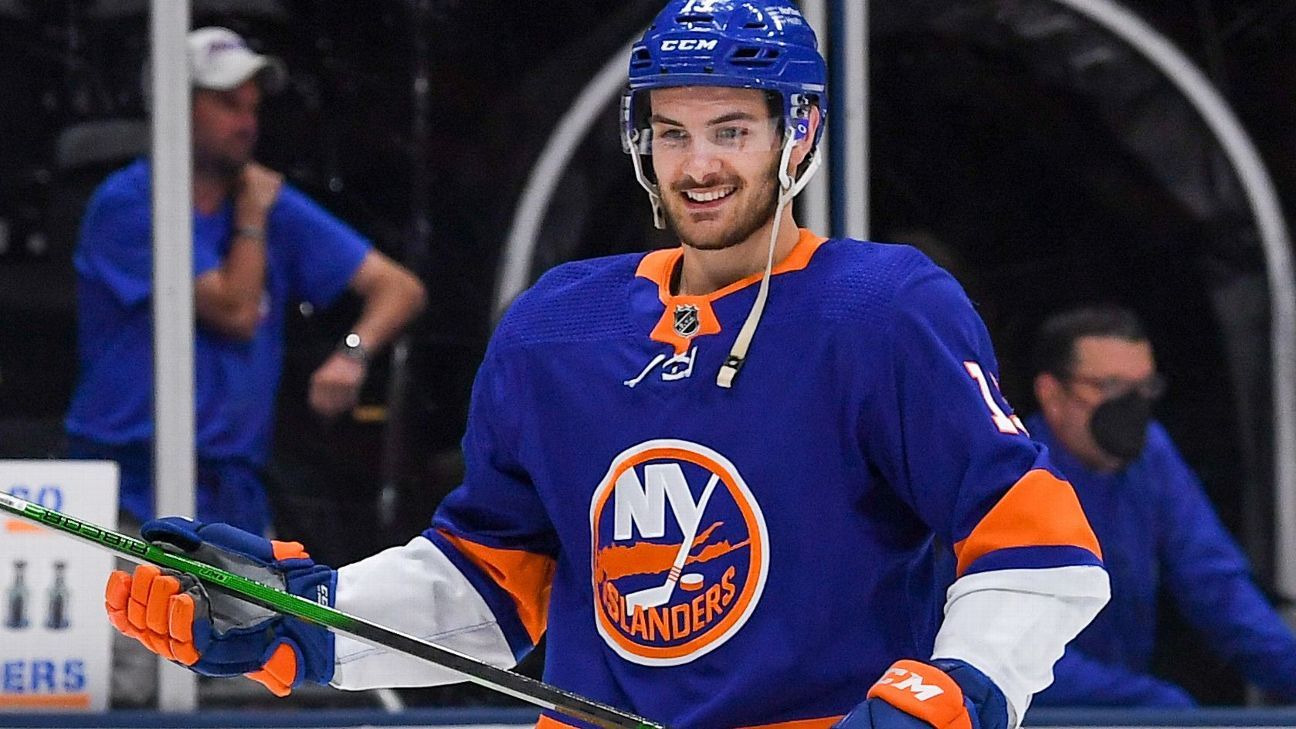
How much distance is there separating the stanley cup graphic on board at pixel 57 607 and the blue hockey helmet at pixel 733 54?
167cm

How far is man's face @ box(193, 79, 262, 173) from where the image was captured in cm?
314

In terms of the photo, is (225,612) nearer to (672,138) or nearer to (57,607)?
(672,138)

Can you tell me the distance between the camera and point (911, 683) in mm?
1544

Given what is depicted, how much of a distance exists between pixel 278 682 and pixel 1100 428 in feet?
5.88

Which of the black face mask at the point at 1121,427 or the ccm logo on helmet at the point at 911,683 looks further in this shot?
the black face mask at the point at 1121,427

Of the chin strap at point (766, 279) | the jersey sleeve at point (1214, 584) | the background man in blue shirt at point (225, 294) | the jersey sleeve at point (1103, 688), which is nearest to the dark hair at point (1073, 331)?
the jersey sleeve at point (1214, 584)

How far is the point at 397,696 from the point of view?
3230mm

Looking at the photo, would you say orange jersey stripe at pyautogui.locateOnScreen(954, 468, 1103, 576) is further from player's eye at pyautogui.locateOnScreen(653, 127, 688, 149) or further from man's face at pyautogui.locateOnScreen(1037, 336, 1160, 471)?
man's face at pyautogui.locateOnScreen(1037, 336, 1160, 471)

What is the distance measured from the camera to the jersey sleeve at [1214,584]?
3.31 m

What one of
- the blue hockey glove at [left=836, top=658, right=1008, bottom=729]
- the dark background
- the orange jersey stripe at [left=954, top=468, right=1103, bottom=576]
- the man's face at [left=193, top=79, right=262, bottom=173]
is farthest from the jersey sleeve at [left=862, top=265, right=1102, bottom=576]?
the man's face at [left=193, top=79, right=262, bottom=173]

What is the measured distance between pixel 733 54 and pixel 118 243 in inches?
65.3

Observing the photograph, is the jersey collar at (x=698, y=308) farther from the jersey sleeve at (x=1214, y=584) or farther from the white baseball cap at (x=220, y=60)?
the jersey sleeve at (x=1214, y=584)

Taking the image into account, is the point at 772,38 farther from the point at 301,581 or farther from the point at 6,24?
the point at 6,24

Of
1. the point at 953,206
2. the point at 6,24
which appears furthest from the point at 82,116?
the point at 953,206
